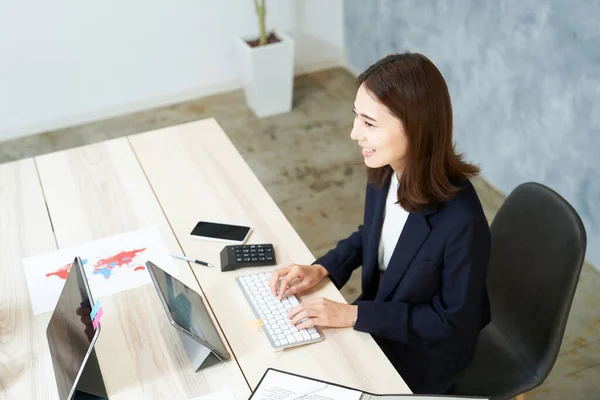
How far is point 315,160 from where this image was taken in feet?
12.1

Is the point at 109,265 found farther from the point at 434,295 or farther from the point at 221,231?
the point at 434,295

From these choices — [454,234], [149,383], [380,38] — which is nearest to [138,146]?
[149,383]

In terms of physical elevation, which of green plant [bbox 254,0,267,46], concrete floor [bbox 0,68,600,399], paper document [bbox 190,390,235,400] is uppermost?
paper document [bbox 190,390,235,400]

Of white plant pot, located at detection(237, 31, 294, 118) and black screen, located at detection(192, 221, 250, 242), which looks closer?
black screen, located at detection(192, 221, 250, 242)

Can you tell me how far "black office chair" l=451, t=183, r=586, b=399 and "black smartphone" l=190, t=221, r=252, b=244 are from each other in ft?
2.36

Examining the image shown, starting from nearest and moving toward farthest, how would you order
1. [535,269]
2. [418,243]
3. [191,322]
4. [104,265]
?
[191,322] → [418,243] → [535,269] → [104,265]

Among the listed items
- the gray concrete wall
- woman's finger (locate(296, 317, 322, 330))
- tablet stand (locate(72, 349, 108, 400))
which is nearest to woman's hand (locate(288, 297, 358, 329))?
woman's finger (locate(296, 317, 322, 330))

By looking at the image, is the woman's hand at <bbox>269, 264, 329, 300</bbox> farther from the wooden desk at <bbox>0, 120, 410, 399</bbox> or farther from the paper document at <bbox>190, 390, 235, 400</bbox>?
the paper document at <bbox>190, 390, 235, 400</bbox>

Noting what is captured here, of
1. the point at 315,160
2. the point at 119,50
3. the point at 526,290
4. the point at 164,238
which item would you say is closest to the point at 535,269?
the point at 526,290

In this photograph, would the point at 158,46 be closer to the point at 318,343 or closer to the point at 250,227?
the point at 250,227

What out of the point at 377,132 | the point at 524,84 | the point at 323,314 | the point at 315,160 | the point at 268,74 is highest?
the point at 377,132

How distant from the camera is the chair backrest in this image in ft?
5.35

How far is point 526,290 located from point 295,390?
741 millimetres

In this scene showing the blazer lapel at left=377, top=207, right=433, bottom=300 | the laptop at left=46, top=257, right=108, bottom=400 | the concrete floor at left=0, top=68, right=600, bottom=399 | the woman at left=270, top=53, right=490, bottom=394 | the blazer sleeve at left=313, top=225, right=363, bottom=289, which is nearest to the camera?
the laptop at left=46, top=257, right=108, bottom=400
